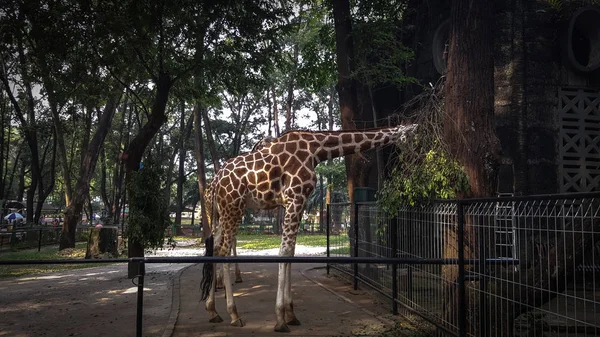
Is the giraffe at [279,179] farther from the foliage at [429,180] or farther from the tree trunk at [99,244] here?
the tree trunk at [99,244]

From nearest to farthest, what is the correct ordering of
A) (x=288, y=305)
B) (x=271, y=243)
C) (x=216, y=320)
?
(x=288, y=305) → (x=216, y=320) → (x=271, y=243)

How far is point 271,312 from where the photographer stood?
797 cm

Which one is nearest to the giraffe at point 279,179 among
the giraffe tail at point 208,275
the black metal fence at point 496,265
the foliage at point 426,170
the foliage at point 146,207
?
the giraffe tail at point 208,275

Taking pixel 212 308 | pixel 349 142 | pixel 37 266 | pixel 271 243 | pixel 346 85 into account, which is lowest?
pixel 271 243

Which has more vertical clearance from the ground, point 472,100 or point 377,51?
point 377,51

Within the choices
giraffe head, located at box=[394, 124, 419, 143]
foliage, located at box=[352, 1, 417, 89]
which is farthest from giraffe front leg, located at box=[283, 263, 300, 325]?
foliage, located at box=[352, 1, 417, 89]

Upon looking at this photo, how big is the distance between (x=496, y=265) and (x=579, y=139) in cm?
914

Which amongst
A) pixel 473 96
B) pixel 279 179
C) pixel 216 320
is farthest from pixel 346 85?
pixel 216 320

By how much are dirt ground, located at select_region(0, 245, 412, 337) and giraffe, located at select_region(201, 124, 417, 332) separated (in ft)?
2.76

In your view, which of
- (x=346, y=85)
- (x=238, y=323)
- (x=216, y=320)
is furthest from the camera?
(x=346, y=85)

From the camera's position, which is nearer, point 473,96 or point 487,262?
point 487,262

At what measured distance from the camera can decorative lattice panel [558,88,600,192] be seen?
12.1 m

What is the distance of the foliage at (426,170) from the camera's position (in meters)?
6.21

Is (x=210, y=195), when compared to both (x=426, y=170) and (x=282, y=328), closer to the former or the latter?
(x=282, y=328)
